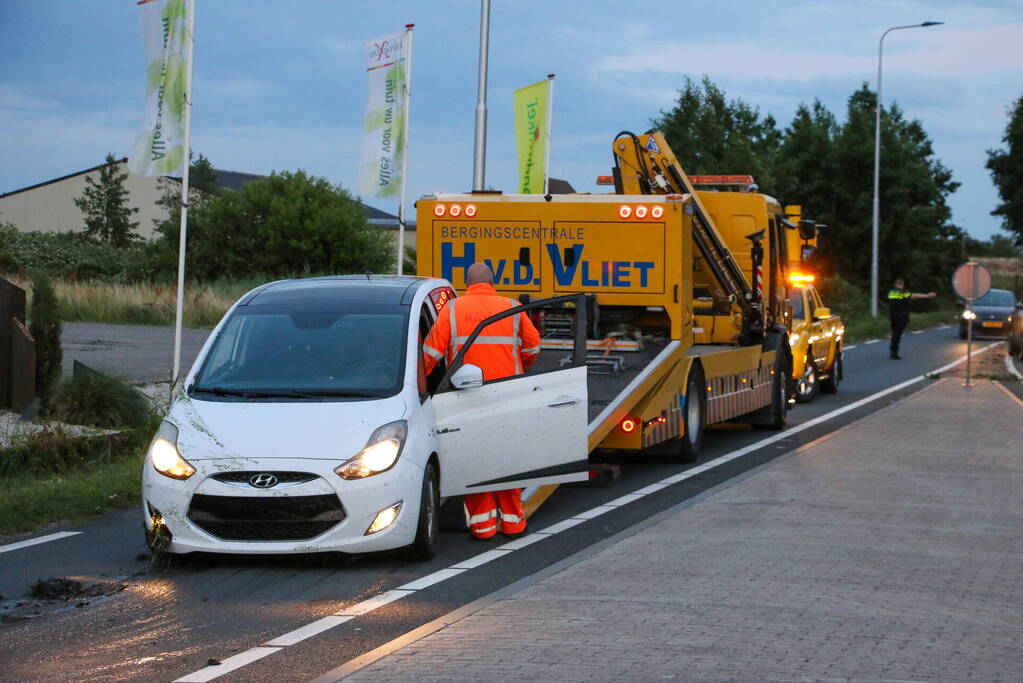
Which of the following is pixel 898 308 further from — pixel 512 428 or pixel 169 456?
pixel 169 456

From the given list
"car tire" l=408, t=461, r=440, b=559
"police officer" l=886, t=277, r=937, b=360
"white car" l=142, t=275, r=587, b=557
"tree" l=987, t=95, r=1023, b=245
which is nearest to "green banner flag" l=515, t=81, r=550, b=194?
"police officer" l=886, t=277, r=937, b=360

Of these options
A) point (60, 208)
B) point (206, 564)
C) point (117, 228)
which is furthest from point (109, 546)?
point (60, 208)

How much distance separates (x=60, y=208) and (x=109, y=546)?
8224 centimetres

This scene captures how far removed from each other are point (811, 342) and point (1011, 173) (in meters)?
52.6

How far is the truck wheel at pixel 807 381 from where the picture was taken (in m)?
21.7

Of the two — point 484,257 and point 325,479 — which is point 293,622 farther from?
point 484,257

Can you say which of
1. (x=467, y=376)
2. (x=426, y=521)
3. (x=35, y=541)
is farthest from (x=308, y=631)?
(x=35, y=541)

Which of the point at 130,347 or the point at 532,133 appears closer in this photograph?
the point at 532,133

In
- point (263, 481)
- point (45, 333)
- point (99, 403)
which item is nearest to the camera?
point (263, 481)

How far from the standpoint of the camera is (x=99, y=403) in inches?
580

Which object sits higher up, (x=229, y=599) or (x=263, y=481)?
(x=263, y=481)

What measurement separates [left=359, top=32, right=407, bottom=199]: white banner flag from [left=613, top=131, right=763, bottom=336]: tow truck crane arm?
3950mm

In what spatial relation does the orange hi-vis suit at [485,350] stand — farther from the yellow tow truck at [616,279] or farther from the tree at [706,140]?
the tree at [706,140]

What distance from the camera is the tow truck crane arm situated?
16297 mm
